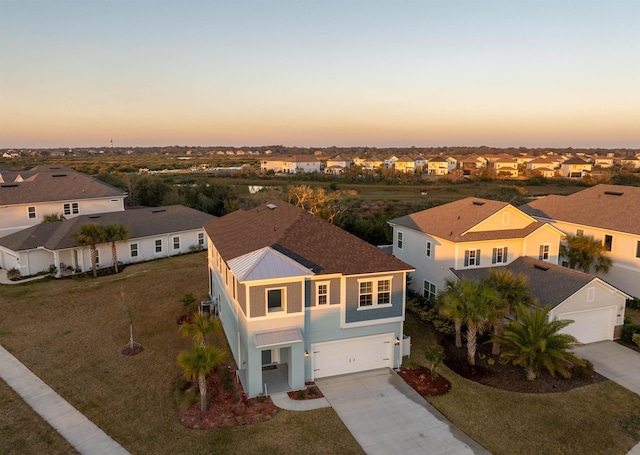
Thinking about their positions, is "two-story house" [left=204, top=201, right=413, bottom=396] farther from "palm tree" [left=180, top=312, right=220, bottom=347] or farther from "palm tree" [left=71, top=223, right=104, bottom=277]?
"palm tree" [left=71, top=223, right=104, bottom=277]

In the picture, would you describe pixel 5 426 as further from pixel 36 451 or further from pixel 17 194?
pixel 17 194

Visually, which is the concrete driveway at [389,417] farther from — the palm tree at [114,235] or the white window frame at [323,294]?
the palm tree at [114,235]

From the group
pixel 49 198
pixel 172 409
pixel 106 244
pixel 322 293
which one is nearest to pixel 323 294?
pixel 322 293

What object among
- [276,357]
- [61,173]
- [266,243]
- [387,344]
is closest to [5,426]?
[276,357]

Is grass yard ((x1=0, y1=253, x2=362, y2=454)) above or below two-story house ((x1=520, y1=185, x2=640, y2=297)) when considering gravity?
below

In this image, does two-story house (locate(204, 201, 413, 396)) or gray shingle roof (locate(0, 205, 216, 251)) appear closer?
two-story house (locate(204, 201, 413, 396))

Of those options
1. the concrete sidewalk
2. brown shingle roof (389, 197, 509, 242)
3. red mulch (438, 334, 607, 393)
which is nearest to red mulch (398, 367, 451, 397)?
red mulch (438, 334, 607, 393)

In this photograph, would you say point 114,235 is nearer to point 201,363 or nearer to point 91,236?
point 91,236
